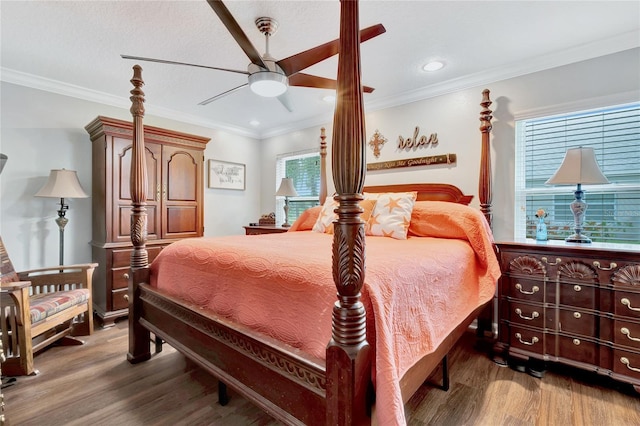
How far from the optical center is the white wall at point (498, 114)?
2312 mm

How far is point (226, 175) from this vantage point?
4.59 meters

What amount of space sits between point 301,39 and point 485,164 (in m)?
1.87

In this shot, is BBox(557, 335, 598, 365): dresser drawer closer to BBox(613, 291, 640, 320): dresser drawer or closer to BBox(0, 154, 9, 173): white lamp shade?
BBox(613, 291, 640, 320): dresser drawer

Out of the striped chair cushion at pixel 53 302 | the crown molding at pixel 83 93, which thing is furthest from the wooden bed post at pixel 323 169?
the striped chair cushion at pixel 53 302

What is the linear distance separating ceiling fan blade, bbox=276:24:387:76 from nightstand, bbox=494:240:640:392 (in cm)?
174

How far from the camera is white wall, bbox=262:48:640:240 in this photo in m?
2.31

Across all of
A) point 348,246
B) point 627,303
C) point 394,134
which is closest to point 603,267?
point 627,303

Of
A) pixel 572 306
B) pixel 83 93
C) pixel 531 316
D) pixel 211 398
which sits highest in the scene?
Result: pixel 83 93

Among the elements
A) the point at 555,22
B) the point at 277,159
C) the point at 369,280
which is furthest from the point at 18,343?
the point at 555,22

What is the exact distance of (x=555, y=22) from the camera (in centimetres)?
208

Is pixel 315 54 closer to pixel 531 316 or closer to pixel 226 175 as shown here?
pixel 531 316

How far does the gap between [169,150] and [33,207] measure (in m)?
1.39

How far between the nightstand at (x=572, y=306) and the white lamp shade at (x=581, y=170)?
0.45 meters

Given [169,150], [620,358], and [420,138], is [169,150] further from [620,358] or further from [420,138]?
[620,358]
